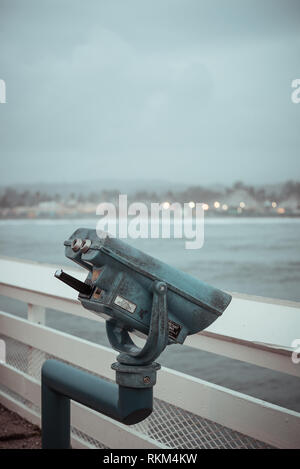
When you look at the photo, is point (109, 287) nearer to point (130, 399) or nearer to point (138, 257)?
point (138, 257)

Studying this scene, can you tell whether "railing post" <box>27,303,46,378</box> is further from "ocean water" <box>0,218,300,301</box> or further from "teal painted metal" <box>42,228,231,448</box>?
"ocean water" <box>0,218,300,301</box>

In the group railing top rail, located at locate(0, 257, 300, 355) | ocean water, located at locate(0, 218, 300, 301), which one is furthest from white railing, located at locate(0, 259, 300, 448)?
ocean water, located at locate(0, 218, 300, 301)

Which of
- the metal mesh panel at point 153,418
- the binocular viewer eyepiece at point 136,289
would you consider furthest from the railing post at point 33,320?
the binocular viewer eyepiece at point 136,289

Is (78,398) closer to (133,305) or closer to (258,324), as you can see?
(133,305)

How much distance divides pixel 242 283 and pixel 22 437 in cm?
3834

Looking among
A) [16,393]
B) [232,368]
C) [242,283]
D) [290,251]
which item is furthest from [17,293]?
[290,251]

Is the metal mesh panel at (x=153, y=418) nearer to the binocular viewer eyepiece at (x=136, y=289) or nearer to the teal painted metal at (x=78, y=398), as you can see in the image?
the teal painted metal at (x=78, y=398)

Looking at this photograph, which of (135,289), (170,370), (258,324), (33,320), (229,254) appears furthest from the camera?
(229,254)

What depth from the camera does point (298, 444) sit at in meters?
1.58

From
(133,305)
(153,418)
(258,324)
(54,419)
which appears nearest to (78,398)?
(54,419)

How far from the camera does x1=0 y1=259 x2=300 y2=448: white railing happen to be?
63.7 inches

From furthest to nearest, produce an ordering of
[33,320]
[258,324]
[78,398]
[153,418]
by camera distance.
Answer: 1. [33,320]
2. [153,418]
3. [258,324]
4. [78,398]

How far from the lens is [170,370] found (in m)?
1.99
